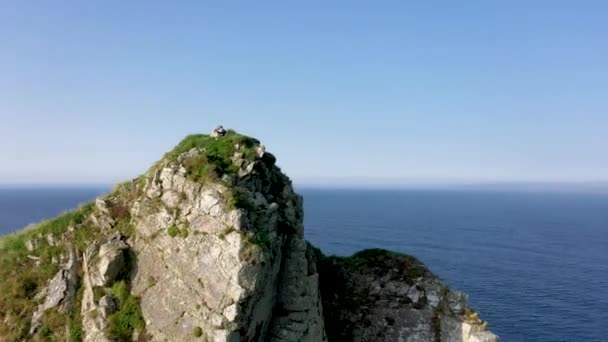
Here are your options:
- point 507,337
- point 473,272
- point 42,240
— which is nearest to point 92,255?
point 42,240

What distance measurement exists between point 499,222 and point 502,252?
78643 mm

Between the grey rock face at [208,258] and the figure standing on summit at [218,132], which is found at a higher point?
the figure standing on summit at [218,132]

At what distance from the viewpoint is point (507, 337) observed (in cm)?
5928

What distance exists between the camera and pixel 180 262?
68.7ft

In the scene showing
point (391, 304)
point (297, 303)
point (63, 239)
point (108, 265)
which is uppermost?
point (63, 239)

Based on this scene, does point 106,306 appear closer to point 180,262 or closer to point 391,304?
point 180,262

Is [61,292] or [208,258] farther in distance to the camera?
[61,292]

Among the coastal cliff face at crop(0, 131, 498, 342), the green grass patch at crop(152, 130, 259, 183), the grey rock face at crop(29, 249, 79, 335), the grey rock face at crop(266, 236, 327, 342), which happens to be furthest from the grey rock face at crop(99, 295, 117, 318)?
the grey rock face at crop(266, 236, 327, 342)

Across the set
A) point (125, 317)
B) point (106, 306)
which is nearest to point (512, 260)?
point (125, 317)

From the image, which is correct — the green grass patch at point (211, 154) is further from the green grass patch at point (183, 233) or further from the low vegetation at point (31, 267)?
the low vegetation at point (31, 267)

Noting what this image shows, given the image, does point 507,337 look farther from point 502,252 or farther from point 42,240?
point 502,252

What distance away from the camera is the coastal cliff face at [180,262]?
65.5ft

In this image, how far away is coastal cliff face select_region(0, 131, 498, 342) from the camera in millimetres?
19953

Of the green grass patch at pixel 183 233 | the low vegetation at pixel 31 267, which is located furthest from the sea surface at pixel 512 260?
the low vegetation at pixel 31 267
